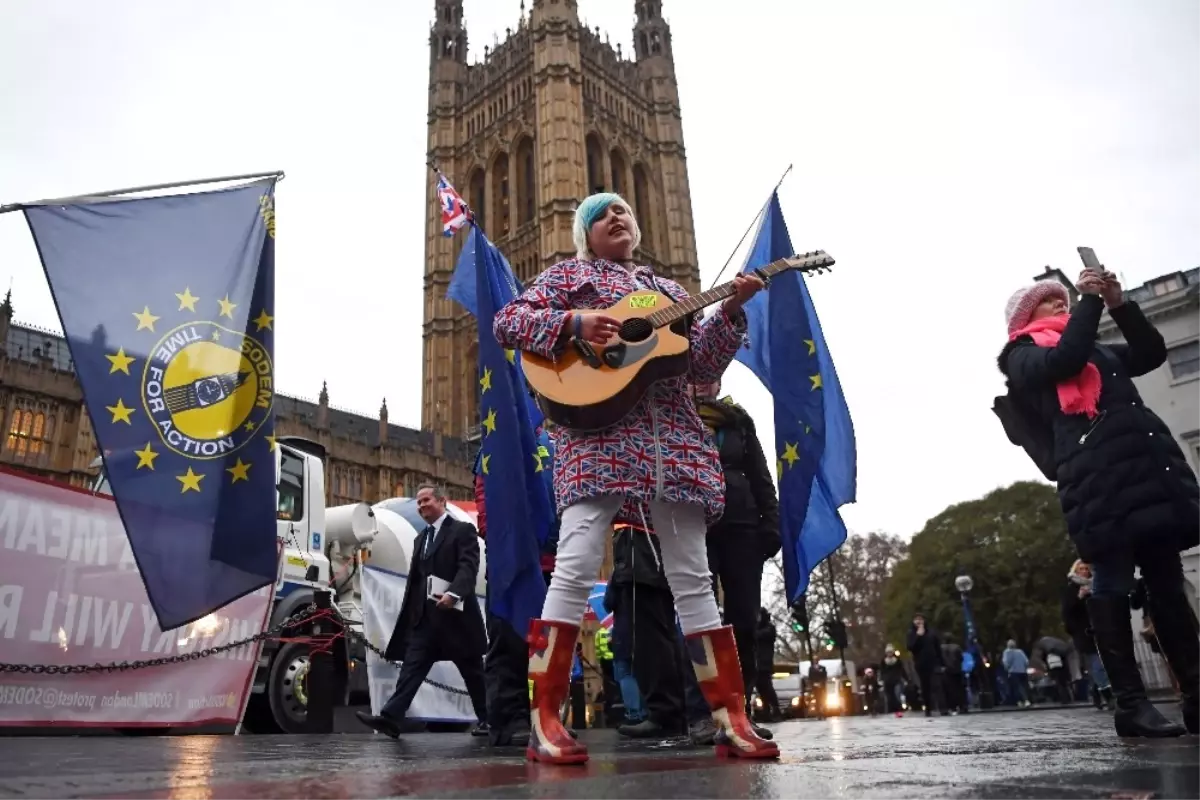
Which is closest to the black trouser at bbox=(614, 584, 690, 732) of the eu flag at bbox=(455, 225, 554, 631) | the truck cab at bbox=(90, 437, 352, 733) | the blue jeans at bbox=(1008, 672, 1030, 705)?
the eu flag at bbox=(455, 225, 554, 631)

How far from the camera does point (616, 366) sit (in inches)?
108

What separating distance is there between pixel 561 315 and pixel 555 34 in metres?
60.2

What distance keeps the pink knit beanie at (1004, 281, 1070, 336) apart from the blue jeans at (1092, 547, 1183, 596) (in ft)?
3.58

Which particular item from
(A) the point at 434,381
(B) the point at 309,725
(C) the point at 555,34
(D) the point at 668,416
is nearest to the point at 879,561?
(A) the point at 434,381

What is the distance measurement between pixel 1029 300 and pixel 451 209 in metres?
4.80

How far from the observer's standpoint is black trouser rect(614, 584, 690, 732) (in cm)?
470

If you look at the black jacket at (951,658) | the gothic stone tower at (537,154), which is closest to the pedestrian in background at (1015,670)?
the black jacket at (951,658)

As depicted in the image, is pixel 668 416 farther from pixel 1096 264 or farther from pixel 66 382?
pixel 66 382

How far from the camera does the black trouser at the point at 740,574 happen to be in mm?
4387

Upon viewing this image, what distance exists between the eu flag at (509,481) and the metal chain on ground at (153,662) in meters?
3.17

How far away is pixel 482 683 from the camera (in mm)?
5773

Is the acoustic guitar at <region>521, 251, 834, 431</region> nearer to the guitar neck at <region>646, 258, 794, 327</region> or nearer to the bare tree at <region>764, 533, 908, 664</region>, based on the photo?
the guitar neck at <region>646, 258, 794, 327</region>

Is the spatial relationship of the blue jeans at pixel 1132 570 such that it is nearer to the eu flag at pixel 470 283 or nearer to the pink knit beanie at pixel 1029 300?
the pink knit beanie at pixel 1029 300

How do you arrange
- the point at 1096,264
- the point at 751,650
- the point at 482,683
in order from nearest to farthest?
1. the point at 1096,264
2. the point at 751,650
3. the point at 482,683
